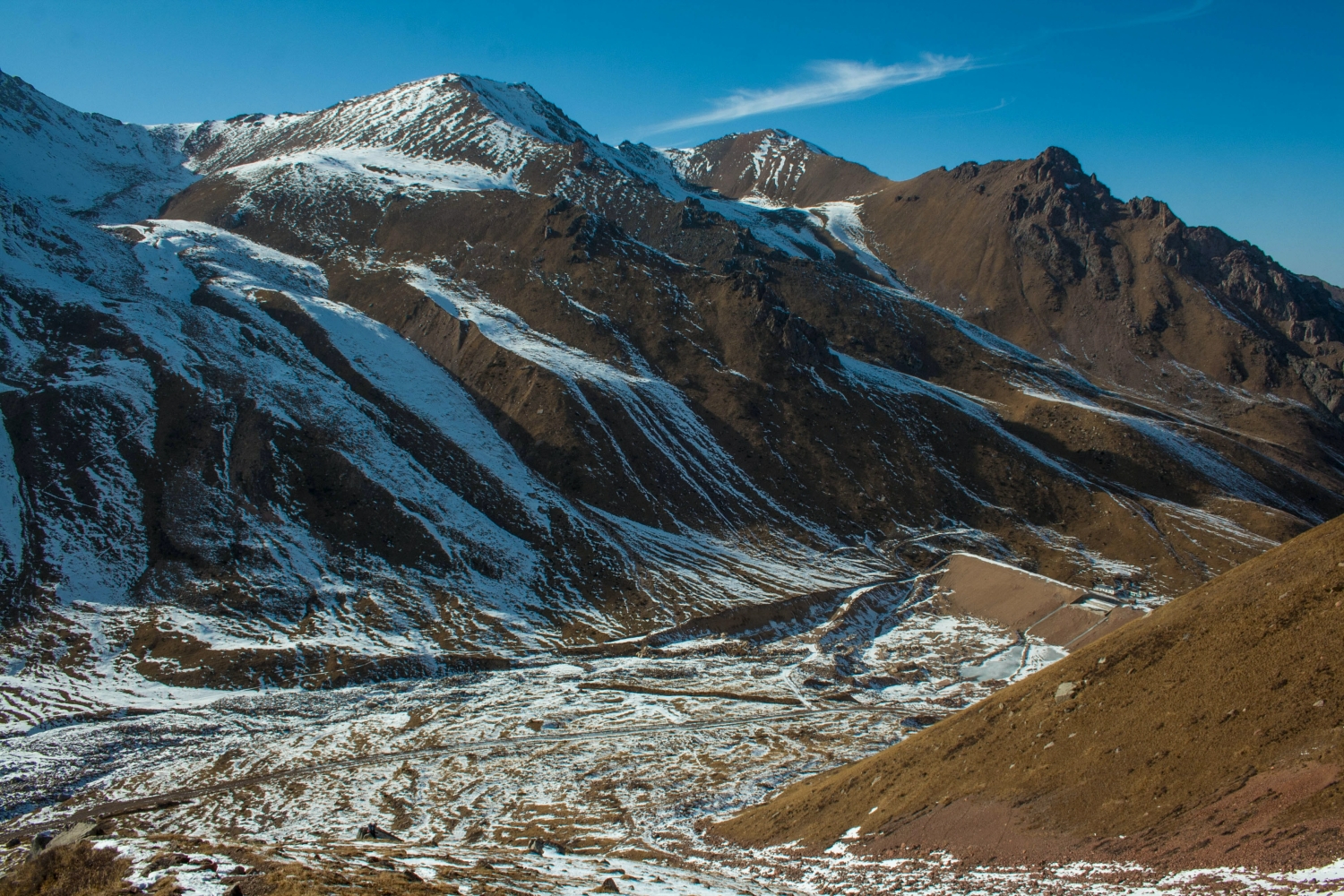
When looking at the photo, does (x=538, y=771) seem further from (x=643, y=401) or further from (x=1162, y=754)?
(x=643, y=401)

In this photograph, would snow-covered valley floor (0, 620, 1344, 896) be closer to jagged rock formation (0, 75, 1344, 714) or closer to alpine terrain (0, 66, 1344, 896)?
alpine terrain (0, 66, 1344, 896)

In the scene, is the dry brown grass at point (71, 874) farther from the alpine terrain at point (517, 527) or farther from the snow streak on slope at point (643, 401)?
the snow streak on slope at point (643, 401)

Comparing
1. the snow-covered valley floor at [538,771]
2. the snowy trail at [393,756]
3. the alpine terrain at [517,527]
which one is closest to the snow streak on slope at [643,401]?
the alpine terrain at [517,527]

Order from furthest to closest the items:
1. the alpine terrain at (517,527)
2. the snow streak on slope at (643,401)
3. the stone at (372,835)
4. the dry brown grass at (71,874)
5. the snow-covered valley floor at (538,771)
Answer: the snow streak on slope at (643,401) → the alpine terrain at (517,527) → the stone at (372,835) → the snow-covered valley floor at (538,771) → the dry brown grass at (71,874)

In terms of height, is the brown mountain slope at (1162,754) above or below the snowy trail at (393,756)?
above

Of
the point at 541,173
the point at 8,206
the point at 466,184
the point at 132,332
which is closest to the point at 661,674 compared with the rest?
the point at 132,332

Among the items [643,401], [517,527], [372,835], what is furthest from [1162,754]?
[643,401]

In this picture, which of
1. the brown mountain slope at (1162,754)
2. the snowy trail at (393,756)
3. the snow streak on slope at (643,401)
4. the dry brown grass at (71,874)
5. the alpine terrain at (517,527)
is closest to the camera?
the brown mountain slope at (1162,754)
